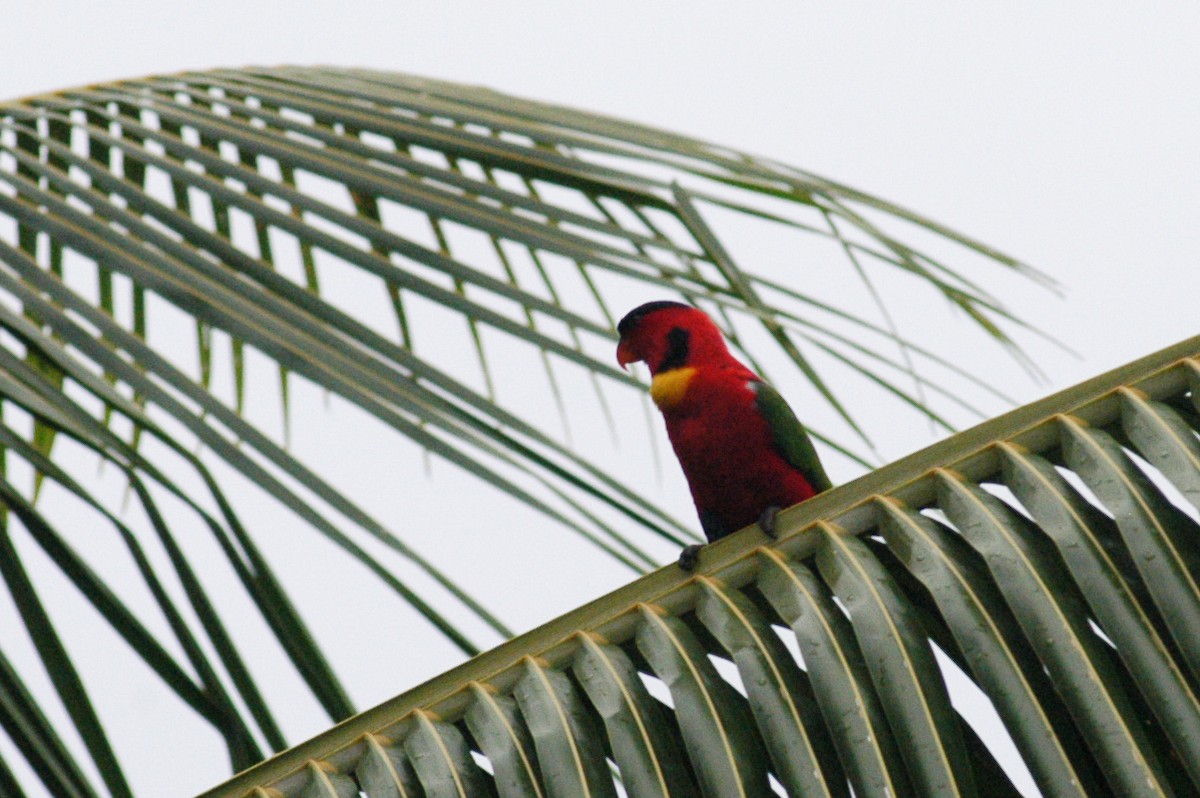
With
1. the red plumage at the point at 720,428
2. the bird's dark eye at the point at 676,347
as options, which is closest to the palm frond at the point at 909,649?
the red plumage at the point at 720,428

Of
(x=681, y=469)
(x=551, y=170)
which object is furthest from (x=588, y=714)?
(x=681, y=469)

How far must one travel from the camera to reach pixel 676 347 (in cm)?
237

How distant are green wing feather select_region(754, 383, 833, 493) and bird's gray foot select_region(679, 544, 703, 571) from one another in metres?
1.04

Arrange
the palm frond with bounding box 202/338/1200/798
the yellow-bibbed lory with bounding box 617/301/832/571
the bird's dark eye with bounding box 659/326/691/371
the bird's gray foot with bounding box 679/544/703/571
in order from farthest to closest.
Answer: the bird's dark eye with bounding box 659/326/691/371, the yellow-bibbed lory with bounding box 617/301/832/571, the bird's gray foot with bounding box 679/544/703/571, the palm frond with bounding box 202/338/1200/798

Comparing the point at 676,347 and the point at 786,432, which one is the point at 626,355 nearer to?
the point at 676,347

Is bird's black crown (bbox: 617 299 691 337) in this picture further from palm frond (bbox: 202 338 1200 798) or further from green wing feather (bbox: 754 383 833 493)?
palm frond (bbox: 202 338 1200 798)

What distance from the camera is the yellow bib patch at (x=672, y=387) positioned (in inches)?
89.7

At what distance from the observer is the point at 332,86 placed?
1483 millimetres

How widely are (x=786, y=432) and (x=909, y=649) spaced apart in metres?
1.29

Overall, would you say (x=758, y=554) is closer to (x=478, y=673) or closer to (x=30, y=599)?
(x=478, y=673)

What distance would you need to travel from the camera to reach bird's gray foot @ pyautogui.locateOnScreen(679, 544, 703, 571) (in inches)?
45.8

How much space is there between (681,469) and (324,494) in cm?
136

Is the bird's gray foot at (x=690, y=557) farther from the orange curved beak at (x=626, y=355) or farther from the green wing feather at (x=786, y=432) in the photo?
the orange curved beak at (x=626, y=355)

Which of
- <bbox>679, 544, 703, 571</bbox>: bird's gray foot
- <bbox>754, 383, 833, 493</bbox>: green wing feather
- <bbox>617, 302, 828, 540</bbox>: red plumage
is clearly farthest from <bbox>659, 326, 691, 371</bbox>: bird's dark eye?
<bbox>679, 544, 703, 571</bbox>: bird's gray foot
